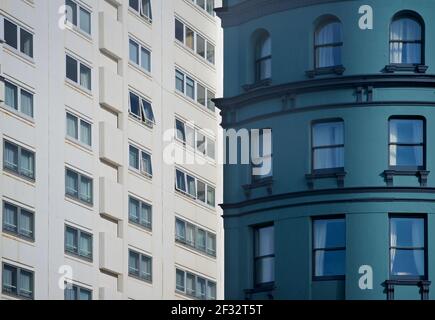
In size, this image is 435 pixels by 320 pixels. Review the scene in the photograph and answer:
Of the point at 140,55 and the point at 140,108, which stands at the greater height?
the point at 140,55

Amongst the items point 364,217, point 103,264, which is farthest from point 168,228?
point 364,217

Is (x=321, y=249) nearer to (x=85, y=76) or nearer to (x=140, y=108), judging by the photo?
(x=140, y=108)

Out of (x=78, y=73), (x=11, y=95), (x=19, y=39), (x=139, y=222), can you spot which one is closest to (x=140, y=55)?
(x=78, y=73)

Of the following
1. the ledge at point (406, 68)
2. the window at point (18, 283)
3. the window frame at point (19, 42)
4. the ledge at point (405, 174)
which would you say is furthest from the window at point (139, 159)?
the ledge at point (406, 68)

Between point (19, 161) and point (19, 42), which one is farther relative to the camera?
point (19, 42)

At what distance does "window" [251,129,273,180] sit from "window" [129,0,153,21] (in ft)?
9.49

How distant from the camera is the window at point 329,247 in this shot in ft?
70.5

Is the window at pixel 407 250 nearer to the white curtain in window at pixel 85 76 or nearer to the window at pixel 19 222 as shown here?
the white curtain in window at pixel 85 76

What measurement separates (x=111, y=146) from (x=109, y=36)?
1846mm

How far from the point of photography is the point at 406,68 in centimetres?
2241

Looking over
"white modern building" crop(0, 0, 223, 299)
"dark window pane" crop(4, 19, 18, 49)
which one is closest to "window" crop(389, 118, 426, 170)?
"white modern building" crop(0, 0, 223, 299)

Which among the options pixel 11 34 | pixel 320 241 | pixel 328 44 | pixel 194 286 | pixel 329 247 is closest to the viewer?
pixel 194 286

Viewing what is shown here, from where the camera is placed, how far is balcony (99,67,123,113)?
20422 mm

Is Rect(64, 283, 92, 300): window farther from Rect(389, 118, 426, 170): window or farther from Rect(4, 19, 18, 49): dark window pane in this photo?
Rect(389, 118, 426, 170): window
